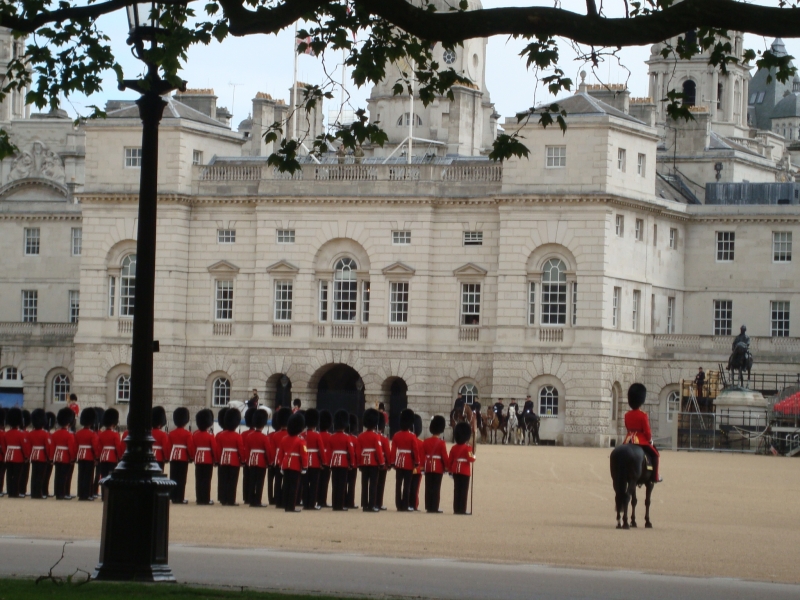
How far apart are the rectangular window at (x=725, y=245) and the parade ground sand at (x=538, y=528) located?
31.6 metres

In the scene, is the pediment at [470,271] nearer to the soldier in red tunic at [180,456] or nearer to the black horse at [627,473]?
→ the soldier in red tunic at [180,456]

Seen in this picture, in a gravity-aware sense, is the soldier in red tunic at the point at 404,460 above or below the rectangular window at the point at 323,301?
below

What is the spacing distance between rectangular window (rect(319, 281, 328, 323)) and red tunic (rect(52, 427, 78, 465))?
119ft

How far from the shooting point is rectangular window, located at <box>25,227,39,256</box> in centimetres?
7819

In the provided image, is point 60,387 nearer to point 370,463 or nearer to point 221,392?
point 221,392

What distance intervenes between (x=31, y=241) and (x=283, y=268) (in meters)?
16.9

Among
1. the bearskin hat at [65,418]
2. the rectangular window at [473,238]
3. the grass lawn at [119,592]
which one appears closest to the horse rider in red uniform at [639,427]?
the bearskin hat at [65,418]

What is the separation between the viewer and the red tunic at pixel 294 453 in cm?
2750

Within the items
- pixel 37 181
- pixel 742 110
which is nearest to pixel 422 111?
pixel 37 181

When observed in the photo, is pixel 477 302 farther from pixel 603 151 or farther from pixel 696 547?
pixel 696 547

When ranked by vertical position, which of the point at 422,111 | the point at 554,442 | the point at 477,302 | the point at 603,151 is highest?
→ the point at 422,111

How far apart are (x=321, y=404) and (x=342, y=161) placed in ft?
27.5

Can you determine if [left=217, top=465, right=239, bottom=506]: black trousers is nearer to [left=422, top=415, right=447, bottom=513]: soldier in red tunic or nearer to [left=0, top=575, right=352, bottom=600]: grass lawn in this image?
[left=422, top=415, right=447, bottom=513]: soldier in red tunic

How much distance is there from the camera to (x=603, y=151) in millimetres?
62188
